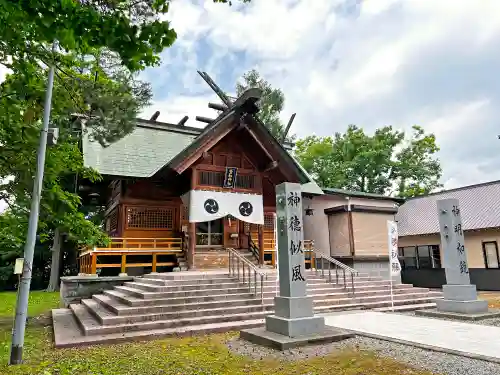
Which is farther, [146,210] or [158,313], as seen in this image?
[146,210]

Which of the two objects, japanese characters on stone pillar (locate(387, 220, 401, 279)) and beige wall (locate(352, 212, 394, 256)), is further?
beige wall (locate(352, 212, 394, 256))

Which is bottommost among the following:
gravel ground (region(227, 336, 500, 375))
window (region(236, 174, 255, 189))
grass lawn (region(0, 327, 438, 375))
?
grass lawn (region(0, 327, 438, 375))

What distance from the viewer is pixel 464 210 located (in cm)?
2017

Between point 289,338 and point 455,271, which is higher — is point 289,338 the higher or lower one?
the lower one

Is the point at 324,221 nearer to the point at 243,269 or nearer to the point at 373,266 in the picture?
the point at 373,266

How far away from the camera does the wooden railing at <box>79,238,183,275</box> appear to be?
40.4 ft

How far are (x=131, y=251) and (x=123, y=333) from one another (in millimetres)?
5162

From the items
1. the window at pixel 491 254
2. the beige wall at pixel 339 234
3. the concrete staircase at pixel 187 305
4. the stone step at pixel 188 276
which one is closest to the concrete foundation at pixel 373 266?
the beige wall at pixel 339 234

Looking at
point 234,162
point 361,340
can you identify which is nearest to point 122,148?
point 234,162

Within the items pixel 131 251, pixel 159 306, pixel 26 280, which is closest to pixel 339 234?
pixel 131 251

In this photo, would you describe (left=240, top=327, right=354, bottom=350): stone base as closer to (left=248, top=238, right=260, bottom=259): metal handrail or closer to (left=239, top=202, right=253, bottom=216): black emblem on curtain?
(left=239, top=202, right=253, bottom=216): black emblem on curtain

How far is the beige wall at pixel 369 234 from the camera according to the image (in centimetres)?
1733

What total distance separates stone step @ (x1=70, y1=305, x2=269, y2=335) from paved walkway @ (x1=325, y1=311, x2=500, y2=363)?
2180mm

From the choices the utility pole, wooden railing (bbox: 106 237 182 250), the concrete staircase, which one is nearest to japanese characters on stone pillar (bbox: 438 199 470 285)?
the concrete staircase
